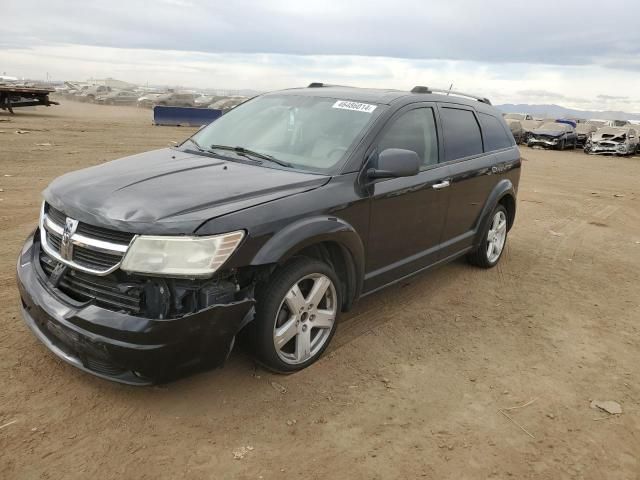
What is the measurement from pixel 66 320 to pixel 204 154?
5.50 feet

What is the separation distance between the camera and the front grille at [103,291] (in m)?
2.76

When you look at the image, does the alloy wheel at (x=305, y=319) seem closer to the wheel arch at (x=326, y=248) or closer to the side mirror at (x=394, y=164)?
the wheel arch at (x=326, y=248)

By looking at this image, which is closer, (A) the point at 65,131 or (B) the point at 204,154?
(B) the point at 204,154

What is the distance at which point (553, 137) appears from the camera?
2642cm

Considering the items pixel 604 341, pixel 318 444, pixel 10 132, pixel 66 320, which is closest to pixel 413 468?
pixel 318 444

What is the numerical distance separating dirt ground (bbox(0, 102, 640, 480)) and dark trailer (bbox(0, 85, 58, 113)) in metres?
20.2

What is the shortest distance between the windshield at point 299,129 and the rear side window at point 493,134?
6.08 feet

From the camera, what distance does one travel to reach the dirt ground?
2.70 m

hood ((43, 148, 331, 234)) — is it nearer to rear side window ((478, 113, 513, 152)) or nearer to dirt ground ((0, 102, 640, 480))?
dirt ground ((0, 102, 640, 480))

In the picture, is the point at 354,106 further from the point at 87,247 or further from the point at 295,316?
the point at 87,247

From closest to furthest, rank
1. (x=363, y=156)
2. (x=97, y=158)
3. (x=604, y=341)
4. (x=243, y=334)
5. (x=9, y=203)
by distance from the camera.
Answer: (x=243, y=334)
(x=363, y=156)
(x=604, y=341)
(x=9, y=203)
(x=97, y=158)

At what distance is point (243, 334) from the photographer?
3170 millimetres

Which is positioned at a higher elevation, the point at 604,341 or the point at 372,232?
the point at 372,232

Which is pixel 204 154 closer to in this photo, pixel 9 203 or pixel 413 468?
pixel 413 468
